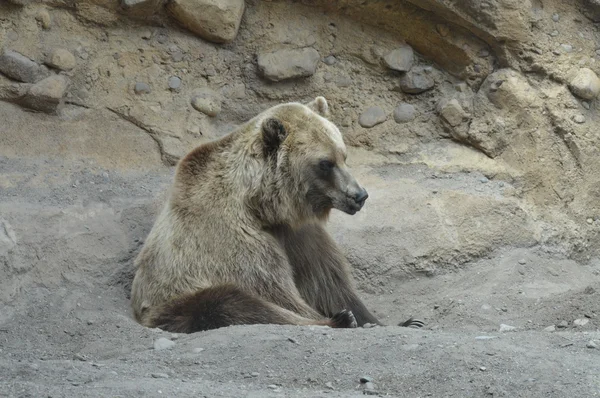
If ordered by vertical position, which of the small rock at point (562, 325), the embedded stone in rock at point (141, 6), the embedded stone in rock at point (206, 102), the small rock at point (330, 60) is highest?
the small rock at point (330, 60)

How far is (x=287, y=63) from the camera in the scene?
867 cm

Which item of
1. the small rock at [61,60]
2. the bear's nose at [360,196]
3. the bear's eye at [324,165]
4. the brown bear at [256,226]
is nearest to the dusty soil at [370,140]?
the small rock at [61,60]

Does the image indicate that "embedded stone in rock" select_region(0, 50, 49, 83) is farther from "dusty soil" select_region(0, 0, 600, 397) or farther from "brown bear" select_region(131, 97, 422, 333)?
"brown bear" select_region(131, 97, 422, 333)

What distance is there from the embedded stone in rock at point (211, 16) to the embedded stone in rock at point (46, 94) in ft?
3.75

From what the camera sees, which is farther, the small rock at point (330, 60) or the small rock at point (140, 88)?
the small rock at point (330, 60)

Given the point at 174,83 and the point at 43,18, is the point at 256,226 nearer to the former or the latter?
the point at 174,83

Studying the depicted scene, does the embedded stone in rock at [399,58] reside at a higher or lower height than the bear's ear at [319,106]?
higher

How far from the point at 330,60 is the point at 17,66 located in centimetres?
273

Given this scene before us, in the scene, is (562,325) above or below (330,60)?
below

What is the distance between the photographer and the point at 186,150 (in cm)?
842

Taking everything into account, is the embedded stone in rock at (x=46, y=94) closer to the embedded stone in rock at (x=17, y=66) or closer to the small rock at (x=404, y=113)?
the embedded stone in rock at (x=17, y=66)

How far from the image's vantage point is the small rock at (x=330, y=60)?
889cm

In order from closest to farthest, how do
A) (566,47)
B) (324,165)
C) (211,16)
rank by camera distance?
(324,165) < (211,16) < (566,47)

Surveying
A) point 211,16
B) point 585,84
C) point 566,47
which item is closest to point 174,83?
point 211,16
